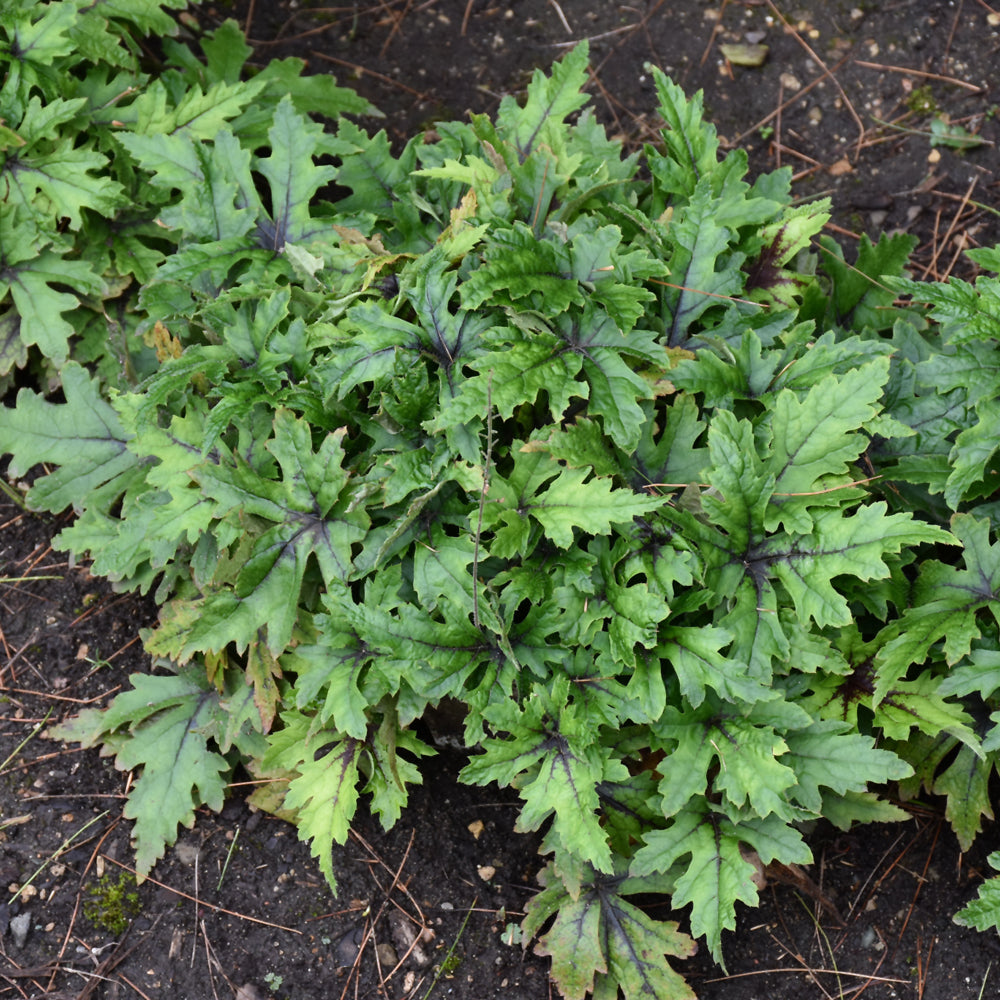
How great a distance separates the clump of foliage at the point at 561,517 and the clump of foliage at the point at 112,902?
146 millimetres

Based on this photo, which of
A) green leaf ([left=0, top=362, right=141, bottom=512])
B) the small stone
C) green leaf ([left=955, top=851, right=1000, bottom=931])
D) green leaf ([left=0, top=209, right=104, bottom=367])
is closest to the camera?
green leaf ([left=955, top=851, right=1000, bottom=931])

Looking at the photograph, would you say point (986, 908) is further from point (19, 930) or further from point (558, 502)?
point (19, 930)

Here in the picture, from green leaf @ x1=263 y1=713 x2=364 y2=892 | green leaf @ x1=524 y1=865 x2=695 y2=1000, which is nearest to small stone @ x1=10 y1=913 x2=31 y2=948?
green leaf @ x1=263 y1=713 x2=364 y2=892

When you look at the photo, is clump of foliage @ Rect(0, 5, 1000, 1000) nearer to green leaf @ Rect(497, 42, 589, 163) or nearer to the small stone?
green leaf @ Rect(497, 42, 589, 163)

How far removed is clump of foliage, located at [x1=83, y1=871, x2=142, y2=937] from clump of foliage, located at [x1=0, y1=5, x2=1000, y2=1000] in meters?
0.15

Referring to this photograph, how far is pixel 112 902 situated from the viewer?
102 inches

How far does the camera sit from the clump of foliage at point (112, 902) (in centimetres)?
256

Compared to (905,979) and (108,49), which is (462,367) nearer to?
(108,49)

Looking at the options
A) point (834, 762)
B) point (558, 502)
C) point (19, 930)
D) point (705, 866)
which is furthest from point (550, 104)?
point (19, 930)

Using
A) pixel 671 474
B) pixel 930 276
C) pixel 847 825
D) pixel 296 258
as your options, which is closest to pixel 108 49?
pixel 296 258

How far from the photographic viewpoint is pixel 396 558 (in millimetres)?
2355

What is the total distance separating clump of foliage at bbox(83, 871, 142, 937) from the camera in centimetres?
256

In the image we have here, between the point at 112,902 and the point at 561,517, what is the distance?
1592mm

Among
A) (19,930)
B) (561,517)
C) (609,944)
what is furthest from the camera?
(19,930)
